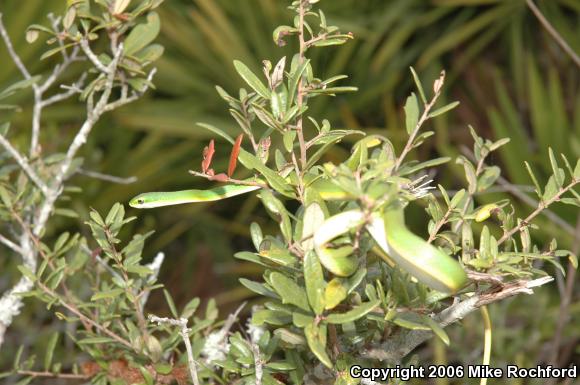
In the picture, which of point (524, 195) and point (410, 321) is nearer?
point (410, 321)

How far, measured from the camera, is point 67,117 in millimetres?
3889

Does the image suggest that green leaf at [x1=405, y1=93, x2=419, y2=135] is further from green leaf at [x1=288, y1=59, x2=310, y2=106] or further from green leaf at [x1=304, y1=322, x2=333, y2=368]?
green leaf at [x1=304, y1=322, x2=333, y2=368]

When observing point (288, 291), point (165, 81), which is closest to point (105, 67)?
point (288, 291)

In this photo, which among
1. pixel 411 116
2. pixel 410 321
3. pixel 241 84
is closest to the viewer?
pixel 410 321

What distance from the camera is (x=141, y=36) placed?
5.29ft

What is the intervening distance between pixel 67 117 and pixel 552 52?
2.38 m

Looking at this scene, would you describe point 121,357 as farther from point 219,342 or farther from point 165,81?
point 165,81

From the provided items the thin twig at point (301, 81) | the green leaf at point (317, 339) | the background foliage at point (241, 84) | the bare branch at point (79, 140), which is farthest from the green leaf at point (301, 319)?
the background foliage at point (241, 84)

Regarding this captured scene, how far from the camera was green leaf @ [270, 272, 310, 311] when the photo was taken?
3.27ft

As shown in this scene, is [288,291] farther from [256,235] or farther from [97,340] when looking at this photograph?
[97,340]

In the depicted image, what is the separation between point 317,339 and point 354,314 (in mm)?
53

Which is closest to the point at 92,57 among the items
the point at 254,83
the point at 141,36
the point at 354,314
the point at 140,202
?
the point at 141,36

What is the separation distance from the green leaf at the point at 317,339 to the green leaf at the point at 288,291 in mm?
34

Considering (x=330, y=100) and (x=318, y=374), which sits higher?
(x=318, y=374)
